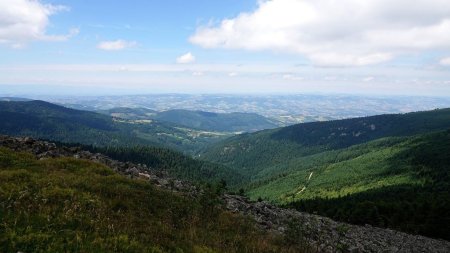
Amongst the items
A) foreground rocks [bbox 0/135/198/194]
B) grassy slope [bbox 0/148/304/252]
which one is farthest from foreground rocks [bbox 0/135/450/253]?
grassy slope [bbox 0/148/304/252]

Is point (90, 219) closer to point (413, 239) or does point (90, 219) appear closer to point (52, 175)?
point (52, 175)

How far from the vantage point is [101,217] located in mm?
19344

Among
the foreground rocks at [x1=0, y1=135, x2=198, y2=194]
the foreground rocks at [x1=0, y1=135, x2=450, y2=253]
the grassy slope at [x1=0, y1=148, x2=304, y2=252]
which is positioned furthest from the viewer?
the foreground rocks at [x1=0, y1=135, x2=198, y2=194]

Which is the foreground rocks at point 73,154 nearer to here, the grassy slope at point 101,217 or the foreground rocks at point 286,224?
the foreground rocks at point 286,224

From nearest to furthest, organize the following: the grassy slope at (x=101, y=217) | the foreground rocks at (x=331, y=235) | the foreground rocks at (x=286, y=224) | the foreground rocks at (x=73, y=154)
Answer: the grassy slope at (x=101, y=217), the foreground rocks at (x=331, y=235), the foreground rocks at (x=286, y=224), the foreground rocks at (x=73, y=154)

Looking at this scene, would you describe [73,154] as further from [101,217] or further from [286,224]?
[286,224]

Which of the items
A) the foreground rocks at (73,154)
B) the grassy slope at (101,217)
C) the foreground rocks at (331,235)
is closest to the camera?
the grassy slope at (101,217)

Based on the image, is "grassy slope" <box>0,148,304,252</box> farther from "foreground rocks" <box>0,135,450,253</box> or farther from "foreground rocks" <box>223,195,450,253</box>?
"foreground rocks" <box>0,135,450,253</box>

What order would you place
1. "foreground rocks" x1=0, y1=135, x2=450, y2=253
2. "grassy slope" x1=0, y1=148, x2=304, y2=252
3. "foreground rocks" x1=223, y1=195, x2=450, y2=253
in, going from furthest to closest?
"foreground rocks" x1=0, y1=135, x2=450, y2=253 → "foreground rocks" x1=223, y1=195, x2=450, y2=253 → "grassy slope" x1=0, y1=148, x2=304, y2=252

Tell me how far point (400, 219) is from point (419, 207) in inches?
424

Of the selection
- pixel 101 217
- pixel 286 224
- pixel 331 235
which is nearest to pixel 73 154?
pixel 101 217

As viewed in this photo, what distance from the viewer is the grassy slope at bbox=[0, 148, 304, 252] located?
15.7m

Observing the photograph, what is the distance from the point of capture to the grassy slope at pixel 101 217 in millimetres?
15695

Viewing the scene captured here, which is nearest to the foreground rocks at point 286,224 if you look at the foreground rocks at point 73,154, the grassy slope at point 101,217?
the foreground rocks at point 73,154
